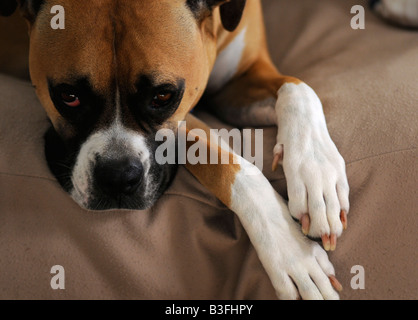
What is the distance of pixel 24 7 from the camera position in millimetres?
1254

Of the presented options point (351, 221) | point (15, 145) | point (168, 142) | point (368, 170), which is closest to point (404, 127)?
point (368, 170)

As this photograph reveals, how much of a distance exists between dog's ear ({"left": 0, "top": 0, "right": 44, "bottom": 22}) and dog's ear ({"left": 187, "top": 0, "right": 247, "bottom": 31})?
0.41 meters

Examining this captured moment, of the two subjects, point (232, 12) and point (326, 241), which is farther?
point (232, 12)

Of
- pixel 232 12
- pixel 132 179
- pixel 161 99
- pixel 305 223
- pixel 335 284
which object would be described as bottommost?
pixel 335 284

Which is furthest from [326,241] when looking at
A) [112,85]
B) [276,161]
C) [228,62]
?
[228,62]

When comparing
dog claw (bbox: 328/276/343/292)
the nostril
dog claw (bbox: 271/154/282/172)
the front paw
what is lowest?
dog claw (bbox: 328/276/343/292)

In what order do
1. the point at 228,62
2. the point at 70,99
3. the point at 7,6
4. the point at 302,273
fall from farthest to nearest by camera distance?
the point at 228,62 < the point at 7,6 < the point at 70,99 < the point at 302,273

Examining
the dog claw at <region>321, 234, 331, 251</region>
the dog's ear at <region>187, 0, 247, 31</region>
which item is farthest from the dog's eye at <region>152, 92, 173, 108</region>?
the dog claw at <region>321, 234, 331, 251</region>

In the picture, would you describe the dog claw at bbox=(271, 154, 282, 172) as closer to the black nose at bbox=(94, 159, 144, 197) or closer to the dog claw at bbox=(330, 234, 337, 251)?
the dog claw at bbox=(330, 234, 337, 251)

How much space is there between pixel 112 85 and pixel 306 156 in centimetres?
50

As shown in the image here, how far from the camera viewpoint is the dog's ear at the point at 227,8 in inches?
50.5

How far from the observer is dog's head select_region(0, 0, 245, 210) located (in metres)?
1.12

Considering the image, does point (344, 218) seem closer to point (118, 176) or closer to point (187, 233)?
point (187, 233)
